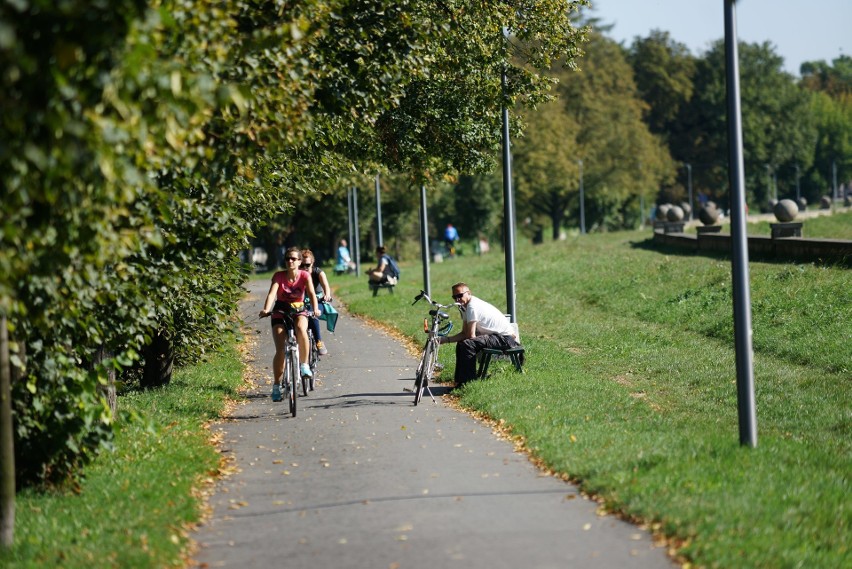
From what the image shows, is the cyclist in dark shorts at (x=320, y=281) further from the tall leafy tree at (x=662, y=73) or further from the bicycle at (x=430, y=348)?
the tall leafy tree at (x=662, y=73)

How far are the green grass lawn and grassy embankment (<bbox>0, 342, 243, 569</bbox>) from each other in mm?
2919

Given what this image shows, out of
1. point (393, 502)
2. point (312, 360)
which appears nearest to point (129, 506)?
point (393, 502)

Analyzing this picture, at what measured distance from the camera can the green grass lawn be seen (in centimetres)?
794

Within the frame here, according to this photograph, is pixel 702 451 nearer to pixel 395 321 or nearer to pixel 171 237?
pixel 171 237

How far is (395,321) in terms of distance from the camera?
85.6 ft

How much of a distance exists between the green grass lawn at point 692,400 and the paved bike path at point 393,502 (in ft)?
1.30

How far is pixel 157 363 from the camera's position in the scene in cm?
1684

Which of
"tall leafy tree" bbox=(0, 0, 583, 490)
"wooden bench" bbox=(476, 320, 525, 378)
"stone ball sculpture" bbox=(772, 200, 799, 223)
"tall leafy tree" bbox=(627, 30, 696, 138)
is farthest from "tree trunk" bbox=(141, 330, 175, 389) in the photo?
"tall leafy tree" bbox=(627, 30, 696, 138)

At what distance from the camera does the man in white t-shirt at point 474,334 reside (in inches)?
601

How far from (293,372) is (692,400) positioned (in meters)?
4.68

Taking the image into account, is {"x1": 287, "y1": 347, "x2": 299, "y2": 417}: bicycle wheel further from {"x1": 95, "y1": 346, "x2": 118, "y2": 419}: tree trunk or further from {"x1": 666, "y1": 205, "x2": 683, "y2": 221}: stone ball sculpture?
{"x1": 666, "y1": 205, "x2": 683, "y2": 221}: stone ball sculpture

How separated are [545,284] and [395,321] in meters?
8.89

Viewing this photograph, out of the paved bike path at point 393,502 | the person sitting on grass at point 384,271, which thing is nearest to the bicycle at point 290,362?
the paved bike path at point 393,502

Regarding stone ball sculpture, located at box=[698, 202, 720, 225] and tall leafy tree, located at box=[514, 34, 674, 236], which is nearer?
stone ball sculpture, located at box=[698, 202, 720, 225]
